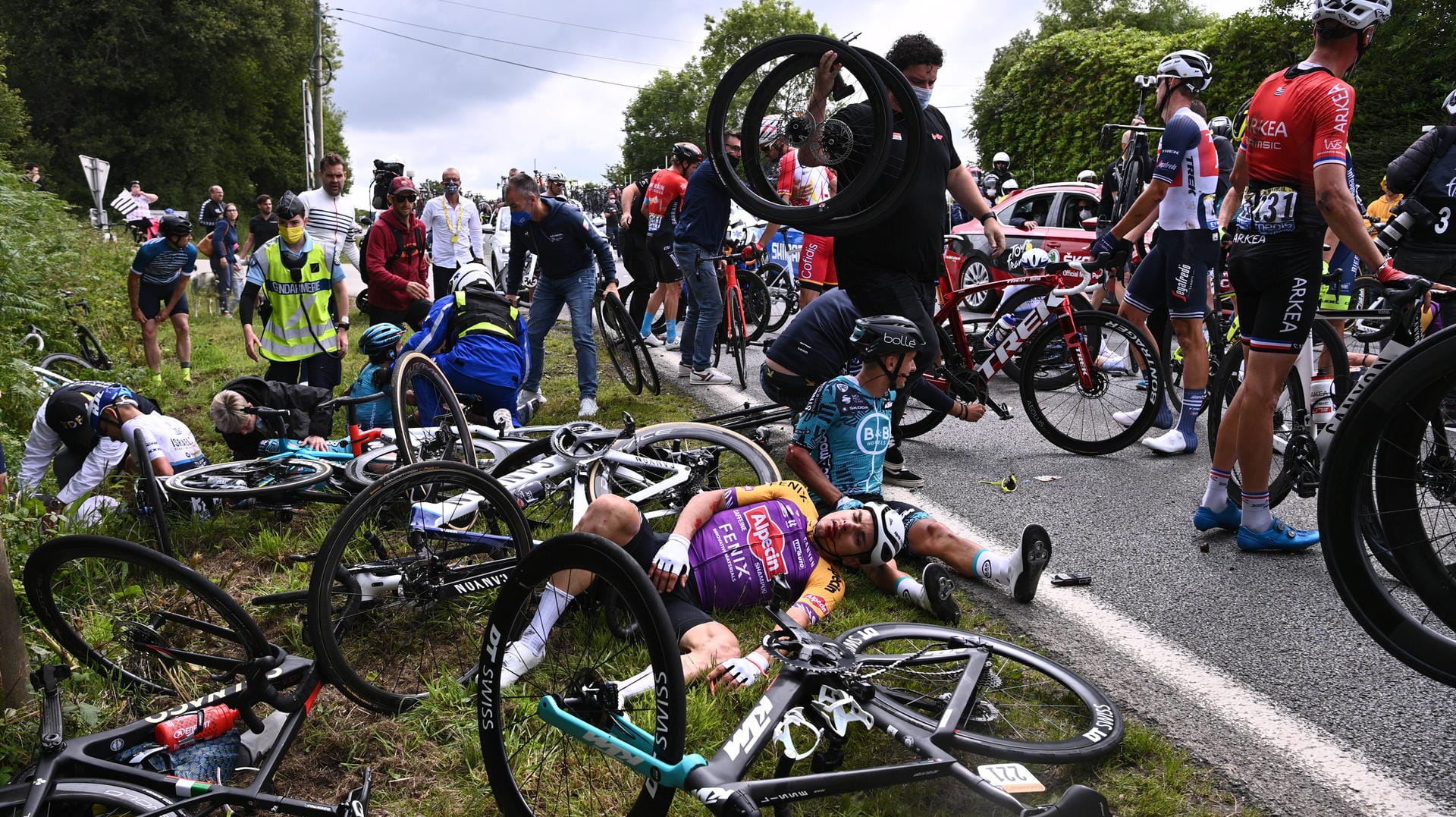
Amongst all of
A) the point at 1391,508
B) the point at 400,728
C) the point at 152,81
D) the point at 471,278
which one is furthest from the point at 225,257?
the point at 152,81

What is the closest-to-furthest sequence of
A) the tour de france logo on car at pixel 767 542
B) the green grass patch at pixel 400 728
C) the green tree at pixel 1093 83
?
the green grass patch at pixel 400 728
the tour de france logo on car at pixel 767 542
the green tree at pixel 1093 83

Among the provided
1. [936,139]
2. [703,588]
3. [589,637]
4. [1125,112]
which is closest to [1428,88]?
[1125,112]

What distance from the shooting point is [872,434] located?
4637 millimetres

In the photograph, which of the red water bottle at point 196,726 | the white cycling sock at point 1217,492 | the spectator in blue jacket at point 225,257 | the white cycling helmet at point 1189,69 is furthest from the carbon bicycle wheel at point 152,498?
the spectator in blue jacket at point 225,257

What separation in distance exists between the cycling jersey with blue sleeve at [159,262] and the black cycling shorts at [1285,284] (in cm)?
1051

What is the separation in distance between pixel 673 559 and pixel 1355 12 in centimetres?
351

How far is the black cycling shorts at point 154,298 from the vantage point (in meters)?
10.5

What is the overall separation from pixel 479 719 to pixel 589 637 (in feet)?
1.26

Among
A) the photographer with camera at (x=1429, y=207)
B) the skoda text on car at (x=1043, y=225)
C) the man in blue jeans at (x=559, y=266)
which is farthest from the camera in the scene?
the skoda text on car at (x=1043, y=225)

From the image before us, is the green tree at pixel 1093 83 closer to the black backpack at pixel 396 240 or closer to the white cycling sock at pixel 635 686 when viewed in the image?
the black backpack at pixel 396 240

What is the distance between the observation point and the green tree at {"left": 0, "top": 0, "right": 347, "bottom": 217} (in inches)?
1478

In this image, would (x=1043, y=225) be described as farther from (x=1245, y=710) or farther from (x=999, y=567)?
(x=1245, y=710)

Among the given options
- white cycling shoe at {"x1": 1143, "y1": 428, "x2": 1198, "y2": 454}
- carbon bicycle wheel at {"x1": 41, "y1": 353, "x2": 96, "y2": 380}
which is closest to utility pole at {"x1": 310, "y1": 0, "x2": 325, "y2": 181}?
carbon bicycle wheel at {"x1": 41, "y1": 353, "x2": 96, "y2": 380}

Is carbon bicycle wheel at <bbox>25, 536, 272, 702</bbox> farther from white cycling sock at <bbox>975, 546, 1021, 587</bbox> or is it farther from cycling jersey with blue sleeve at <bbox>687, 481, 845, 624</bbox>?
white cycling sock at <bbox>975, 546, 1021, 587</bbox>
